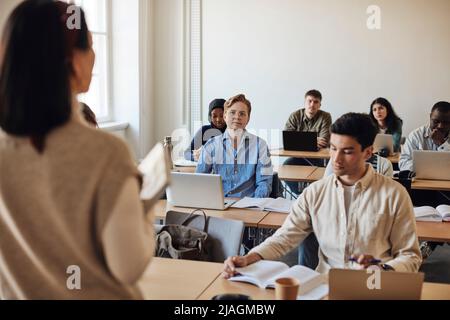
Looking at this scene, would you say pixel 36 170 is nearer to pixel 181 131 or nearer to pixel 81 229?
pixel 81 229

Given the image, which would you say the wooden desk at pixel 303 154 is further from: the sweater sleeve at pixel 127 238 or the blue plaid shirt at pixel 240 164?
the sweater sleeve at pixel 127 238

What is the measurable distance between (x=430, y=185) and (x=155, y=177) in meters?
3.56

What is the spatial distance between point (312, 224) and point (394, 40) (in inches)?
212

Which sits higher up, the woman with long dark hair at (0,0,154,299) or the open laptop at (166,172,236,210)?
the woman with long dark hair at (0,0,154,299)

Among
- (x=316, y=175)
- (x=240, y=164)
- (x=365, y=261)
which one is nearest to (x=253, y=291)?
(x=365, y=261)

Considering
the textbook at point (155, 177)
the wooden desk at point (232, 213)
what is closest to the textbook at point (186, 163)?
the wooden desk at point (232, 213)

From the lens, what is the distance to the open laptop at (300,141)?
A: 620 centimetres

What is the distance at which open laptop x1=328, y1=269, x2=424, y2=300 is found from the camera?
1915 mm

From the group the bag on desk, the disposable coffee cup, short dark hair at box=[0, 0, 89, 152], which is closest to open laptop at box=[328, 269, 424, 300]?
the disposable coffee cup

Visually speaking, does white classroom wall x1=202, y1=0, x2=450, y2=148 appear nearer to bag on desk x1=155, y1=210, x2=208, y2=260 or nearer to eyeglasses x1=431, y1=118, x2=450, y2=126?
eyeglasses x1=431, y1=118, x2=450, y2=126

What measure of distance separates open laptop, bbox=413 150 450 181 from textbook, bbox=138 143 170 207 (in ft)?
12.1

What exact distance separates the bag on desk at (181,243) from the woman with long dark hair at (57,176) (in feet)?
5.11

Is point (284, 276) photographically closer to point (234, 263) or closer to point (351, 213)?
point (234, 263)
